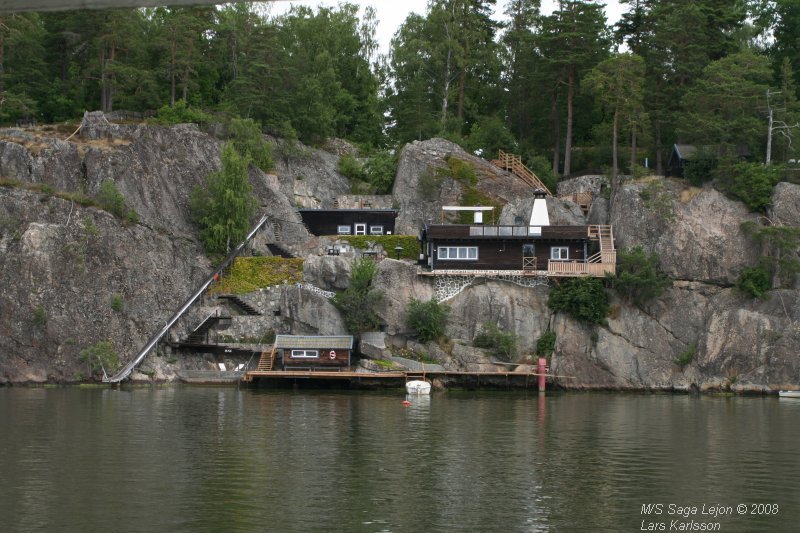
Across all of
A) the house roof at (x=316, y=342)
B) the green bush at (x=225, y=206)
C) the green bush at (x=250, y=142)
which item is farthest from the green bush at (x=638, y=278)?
the green bush at (x=250, y=142)

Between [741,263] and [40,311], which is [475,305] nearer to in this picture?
[741,263]

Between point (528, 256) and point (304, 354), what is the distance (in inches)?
729

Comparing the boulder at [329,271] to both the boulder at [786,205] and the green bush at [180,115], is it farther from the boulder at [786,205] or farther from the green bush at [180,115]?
the boulder at [786,205]

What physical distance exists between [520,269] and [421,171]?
15.3m

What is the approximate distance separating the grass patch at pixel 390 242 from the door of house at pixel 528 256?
28.8 ft

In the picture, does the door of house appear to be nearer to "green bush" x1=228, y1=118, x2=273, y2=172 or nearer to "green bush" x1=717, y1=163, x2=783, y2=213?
"green bush" x1=717, y1=163, x2=783, y2=213

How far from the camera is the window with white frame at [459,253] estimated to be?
71.2 metres

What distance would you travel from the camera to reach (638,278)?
215ft

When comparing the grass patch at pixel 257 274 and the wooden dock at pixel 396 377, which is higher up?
the grass patch at pixel 257 274

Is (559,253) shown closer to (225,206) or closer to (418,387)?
(418,387)

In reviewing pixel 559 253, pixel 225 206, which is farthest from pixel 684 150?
pixel 225 206

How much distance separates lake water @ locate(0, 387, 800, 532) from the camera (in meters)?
25.4

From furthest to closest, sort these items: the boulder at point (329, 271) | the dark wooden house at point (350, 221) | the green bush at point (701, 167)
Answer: the dark wooden house at point (350, 221) < the green bush at point (701, 167) < the boulder at point (329, 271)

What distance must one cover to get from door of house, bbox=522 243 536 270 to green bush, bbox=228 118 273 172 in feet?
80.0
